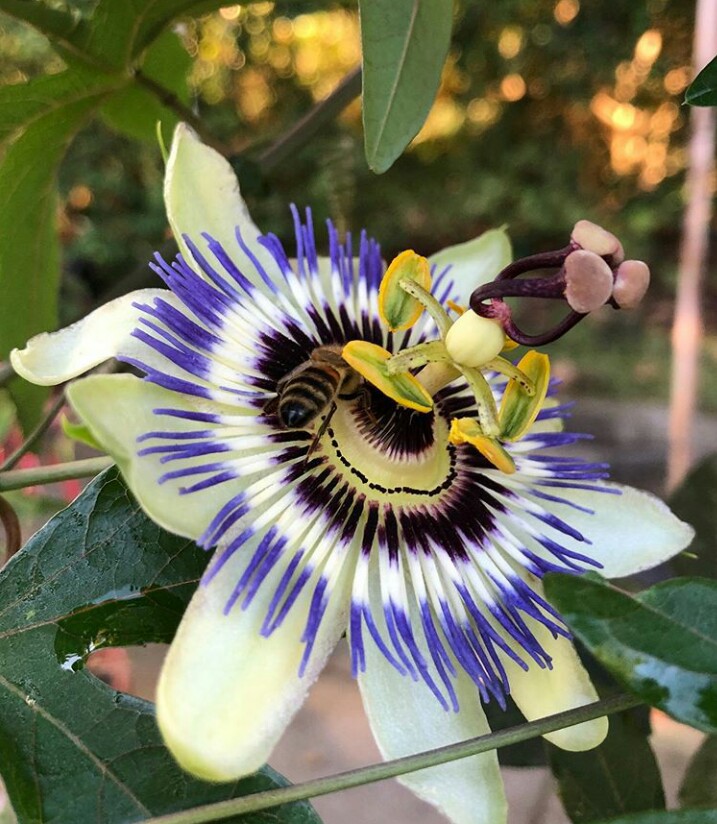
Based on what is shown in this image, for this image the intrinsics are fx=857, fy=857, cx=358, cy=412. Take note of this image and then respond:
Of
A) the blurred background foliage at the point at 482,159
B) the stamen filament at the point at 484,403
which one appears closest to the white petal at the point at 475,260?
the stamen filament at the point at 484,403

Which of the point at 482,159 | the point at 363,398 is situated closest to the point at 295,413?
the point at 363,398

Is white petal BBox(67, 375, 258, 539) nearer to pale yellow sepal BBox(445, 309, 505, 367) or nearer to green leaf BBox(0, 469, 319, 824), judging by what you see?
green leaf BBox(0, 469, 319, 824)

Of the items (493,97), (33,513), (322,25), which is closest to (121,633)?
(33,513)

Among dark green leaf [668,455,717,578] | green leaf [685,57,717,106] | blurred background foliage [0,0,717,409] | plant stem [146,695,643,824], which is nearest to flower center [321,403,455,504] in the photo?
plant stem [146,695,643,824]

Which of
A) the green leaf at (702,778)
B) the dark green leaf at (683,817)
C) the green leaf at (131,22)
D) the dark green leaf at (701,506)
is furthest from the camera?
the dark green leaf at (701,506)

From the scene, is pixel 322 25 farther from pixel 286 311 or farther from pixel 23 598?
pixel 23 598

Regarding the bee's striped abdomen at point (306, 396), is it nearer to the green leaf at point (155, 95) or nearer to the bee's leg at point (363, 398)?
the bee's leg at point (363, 398)
